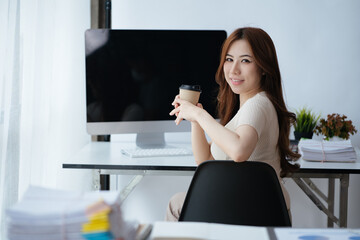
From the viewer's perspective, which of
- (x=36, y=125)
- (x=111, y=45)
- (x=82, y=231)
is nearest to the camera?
(x=82, y=231)

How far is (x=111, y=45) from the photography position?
7.94ft

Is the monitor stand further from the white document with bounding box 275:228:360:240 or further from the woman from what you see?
the white document with bounding box 275:228:360:240

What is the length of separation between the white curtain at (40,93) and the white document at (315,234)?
1.32 metres

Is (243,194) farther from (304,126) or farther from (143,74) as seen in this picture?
(304,126)

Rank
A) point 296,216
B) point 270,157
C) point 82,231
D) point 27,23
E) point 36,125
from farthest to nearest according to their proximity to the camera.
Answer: point 296,216 < point 36,125 < point 27,23 < point 270,157 < point 82,231

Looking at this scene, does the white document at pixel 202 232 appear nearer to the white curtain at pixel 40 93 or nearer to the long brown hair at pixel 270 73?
the long brown hair at pixel 270 73

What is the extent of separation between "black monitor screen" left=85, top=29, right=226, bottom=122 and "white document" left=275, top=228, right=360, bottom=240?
5.11ft

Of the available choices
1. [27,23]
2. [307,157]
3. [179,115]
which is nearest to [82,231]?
[179,115]

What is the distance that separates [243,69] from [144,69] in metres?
0.79

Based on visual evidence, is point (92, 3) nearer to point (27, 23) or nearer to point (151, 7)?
point (151, 7)

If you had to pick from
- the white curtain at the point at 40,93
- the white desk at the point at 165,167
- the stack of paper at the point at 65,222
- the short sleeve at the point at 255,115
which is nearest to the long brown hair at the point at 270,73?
the short sleeve at the point at 255,115

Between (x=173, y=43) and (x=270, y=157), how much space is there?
1.03 metres

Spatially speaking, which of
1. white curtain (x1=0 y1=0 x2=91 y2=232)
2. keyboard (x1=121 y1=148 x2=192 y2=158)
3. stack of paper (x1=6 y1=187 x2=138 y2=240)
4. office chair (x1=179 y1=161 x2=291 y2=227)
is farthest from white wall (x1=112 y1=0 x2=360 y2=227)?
stack of paper (x1=6 y1=187 x2=138 y2=240)

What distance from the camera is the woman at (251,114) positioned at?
1.55 m
